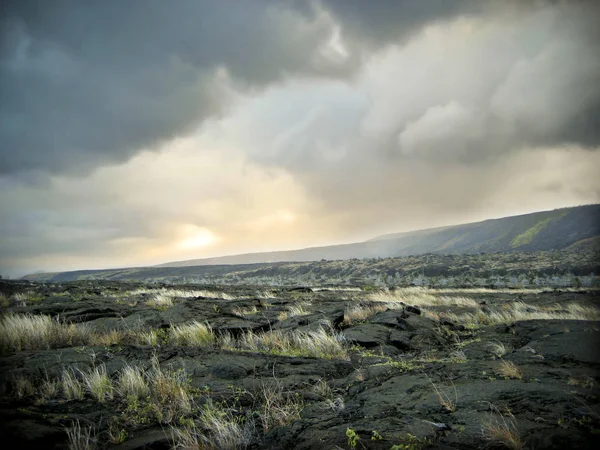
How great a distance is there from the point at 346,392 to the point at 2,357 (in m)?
7.16

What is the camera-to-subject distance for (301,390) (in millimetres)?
5391

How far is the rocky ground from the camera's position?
11.7 feet

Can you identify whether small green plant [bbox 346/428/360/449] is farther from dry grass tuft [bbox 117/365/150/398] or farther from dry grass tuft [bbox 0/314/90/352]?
dry grass tuft [bbox 0/314/90/352]

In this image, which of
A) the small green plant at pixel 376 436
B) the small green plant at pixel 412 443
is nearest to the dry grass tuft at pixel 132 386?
the small green plant at pixel 376 436

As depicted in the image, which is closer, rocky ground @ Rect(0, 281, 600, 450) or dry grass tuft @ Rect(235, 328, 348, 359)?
rocky ground @ Rect(0, 281, 600, 450)

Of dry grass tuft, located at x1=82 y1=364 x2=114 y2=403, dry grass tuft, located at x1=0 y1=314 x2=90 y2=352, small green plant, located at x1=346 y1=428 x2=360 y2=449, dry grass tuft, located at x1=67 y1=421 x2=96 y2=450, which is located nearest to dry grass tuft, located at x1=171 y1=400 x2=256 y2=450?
dry grass tuft, located at x1=67 y1=421 x2=96 y2=450

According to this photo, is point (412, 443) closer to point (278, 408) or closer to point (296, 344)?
point (278, 408)

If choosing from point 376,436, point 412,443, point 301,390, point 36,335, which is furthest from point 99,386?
point 412,443

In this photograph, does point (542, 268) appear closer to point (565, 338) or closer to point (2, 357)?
point (565, 338)

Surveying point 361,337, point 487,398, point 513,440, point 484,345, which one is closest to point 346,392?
point 487,398

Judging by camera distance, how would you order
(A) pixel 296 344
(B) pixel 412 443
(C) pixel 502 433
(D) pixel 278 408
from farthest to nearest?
1. (A) pixel 296 344
2. (D) pixel 278 408
3. (B) pixel 412 443
4. (C) pixel 502 433

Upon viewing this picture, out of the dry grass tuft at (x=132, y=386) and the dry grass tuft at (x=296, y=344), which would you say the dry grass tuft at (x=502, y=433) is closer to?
the dry grass tuft at (x=296, y=344)

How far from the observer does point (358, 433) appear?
3.70m

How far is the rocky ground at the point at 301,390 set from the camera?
11.7 feet
